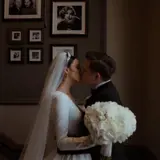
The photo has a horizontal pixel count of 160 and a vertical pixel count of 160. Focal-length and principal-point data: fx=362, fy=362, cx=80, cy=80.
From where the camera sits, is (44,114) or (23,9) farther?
(23,9)

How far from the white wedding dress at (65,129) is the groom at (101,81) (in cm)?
11

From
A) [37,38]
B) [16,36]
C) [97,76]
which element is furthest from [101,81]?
[16,36]

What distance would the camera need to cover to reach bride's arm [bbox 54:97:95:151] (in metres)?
2.09

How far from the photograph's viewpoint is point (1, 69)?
3525 millimetres

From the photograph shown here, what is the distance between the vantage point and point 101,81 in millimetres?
2266

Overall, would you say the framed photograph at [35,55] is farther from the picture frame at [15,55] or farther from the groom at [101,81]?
the groom at [101,81]

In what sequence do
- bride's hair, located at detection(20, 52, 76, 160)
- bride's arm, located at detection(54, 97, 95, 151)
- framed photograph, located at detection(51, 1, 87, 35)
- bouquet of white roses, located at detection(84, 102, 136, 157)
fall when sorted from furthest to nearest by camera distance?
framed photograph, located at detection(51, 1, 87, 35)
bride's hair, located at detection(20, 52, 76, 160)
bride's arm, located at detection(54, 97, 95, 151)
bouquet of white roses, located at detection(84, 102, 136, 157)

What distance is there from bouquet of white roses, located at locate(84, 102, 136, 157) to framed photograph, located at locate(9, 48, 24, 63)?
5.49 feet

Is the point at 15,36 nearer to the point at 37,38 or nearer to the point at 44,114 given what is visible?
the point at 37,38

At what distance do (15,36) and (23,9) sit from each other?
27 cm

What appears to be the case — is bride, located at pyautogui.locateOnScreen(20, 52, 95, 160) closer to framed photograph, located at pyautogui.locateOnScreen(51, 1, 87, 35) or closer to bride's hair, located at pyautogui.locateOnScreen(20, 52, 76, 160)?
bride's hair, located at pyautogui.locateOnScreen(20, 52, 76, 160)

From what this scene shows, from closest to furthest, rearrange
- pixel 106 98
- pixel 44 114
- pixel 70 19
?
pixel 106 98 < pixel 44 114 < pixel 70 19

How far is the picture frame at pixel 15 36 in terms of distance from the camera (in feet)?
11.5

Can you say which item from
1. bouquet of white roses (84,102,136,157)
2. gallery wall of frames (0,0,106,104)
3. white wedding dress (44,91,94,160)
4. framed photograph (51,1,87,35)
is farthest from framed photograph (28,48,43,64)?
bouquet of white roses (84,102,136,157)
